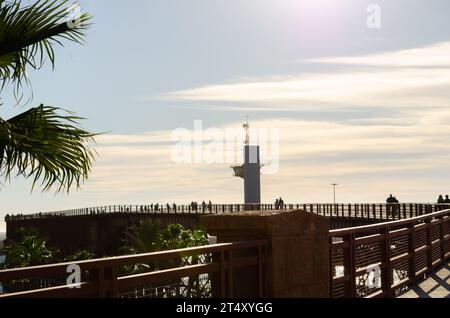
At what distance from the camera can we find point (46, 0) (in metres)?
9.70

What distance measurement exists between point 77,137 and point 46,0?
1820mm

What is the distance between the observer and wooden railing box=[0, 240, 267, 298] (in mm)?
5301

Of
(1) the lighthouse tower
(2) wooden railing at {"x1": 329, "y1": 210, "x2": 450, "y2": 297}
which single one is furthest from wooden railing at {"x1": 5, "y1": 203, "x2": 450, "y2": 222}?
(1) the lighthouse tower

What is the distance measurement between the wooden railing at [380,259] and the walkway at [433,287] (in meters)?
0.19

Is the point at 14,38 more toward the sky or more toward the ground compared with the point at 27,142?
more toward the sky

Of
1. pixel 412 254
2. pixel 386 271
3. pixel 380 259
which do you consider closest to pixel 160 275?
pixel 386 271

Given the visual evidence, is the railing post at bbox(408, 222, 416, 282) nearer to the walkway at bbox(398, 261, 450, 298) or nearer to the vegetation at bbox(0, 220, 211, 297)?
the walkway at bbox(398, 261, 450, 298)

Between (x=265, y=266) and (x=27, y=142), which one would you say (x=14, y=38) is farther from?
(x=265, y=266)

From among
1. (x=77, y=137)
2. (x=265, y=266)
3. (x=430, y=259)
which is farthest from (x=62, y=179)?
(x=430, y=259)

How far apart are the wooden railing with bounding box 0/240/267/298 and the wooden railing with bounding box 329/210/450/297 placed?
2.06 metres

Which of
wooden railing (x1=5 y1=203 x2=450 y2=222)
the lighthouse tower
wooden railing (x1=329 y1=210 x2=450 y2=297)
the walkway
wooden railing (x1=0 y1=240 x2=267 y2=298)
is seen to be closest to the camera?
wooden railing (x1=0 y1=240 x2=267 y2=298)

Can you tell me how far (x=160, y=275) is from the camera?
6434mm

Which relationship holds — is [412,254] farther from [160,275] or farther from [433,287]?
[160,275]
